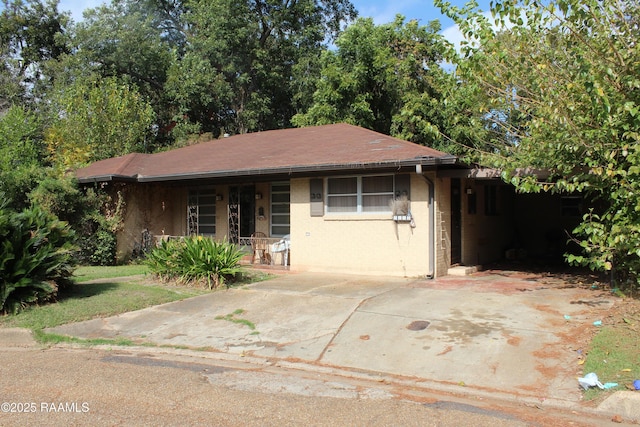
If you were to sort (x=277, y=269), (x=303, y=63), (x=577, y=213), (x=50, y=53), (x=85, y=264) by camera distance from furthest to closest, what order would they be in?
(x=50, y=53) < (x=303, y=63) < (x=577, y=213) < (x=85, y=264) < (x=277, y=269)

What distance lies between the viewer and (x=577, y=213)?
17.8m

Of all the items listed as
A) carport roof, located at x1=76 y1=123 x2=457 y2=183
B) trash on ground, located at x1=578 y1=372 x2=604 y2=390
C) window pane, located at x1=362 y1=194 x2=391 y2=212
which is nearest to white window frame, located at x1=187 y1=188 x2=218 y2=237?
carport roof, located at x1=76 y1=123 x2=457 y2=183

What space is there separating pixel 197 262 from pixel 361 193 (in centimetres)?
421

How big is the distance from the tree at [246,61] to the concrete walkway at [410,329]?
64.5ft

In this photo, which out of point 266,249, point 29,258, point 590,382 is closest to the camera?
point 590,382

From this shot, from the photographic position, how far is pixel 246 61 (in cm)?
2870

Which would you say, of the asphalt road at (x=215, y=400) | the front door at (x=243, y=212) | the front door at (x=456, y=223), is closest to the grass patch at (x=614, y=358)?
the asphalt road at (x=215, y=400)

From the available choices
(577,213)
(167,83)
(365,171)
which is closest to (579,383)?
(365,171)

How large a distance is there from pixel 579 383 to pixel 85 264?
→ 13837 mm

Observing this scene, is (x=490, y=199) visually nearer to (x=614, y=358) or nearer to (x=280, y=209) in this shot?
(x=280, y=209)

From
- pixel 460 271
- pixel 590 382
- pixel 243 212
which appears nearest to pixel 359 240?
pixel 460 271

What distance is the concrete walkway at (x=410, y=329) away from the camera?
239 inches

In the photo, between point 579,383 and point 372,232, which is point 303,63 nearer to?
point 372,232

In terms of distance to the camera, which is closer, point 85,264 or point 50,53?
point 85,264
